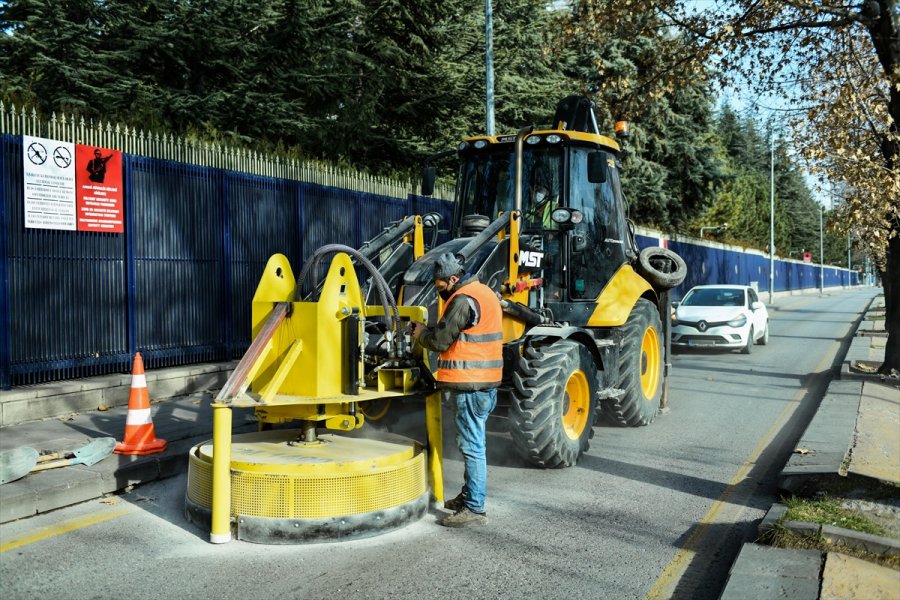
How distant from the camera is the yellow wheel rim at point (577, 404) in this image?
311 inches

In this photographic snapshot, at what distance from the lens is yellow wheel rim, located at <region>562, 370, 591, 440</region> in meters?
7.89

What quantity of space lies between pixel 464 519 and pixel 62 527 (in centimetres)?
277

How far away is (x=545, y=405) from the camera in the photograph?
7.12m

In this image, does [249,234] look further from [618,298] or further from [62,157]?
[618,298]

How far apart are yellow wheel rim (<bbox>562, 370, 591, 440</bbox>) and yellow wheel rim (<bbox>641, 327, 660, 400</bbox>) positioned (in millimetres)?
2646

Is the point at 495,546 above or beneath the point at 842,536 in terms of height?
beneath

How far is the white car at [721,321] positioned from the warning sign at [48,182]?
13513mm

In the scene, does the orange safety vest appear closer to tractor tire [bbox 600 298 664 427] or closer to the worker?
the worker

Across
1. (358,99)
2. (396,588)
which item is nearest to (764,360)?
(358,99)

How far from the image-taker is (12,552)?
5.27m

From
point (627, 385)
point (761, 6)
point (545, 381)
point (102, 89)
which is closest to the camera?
point (545, 381)

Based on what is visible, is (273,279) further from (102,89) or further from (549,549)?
(102,89)

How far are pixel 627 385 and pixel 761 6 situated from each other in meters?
6.94

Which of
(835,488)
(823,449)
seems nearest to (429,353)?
(835,488)
